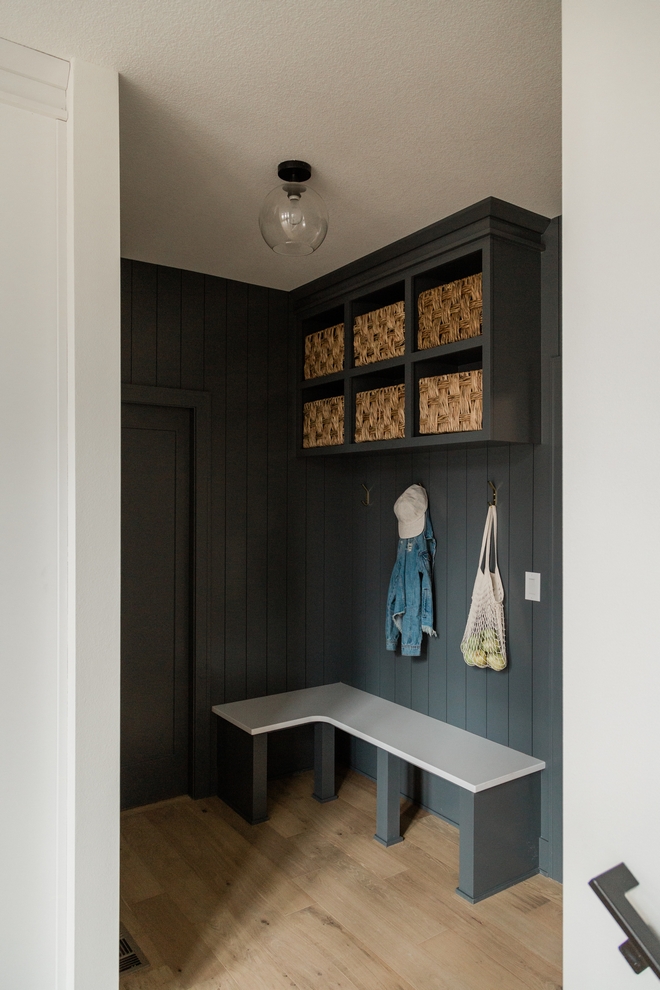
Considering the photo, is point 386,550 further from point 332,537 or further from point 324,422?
point 324,422

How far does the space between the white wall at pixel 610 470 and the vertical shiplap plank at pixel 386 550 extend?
242 cm

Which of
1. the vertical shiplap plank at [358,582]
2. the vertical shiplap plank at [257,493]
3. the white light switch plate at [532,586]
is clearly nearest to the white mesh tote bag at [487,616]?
the white light switch plate at [532,586]

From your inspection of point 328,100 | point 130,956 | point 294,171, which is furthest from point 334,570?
point 328,100

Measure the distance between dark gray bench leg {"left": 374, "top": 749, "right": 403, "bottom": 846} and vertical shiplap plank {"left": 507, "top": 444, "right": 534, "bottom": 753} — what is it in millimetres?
526

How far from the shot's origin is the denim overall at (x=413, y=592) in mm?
3295

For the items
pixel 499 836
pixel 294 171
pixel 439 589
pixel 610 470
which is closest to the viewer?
pixel 610 470

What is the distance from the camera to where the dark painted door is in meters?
3.30

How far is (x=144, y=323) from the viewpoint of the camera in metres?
3.28

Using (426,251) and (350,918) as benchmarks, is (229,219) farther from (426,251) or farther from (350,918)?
(350,918)

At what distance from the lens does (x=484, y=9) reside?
5.20 feet

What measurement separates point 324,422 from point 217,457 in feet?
1.90

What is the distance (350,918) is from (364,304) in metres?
2.61

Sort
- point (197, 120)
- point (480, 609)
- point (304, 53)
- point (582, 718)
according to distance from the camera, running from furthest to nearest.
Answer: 1. point (480, 609)
2. point (197, 120)
3. point (304, 53)
4. point (582, 718)

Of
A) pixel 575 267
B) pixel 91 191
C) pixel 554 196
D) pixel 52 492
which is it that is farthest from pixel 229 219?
pixel 575 267
